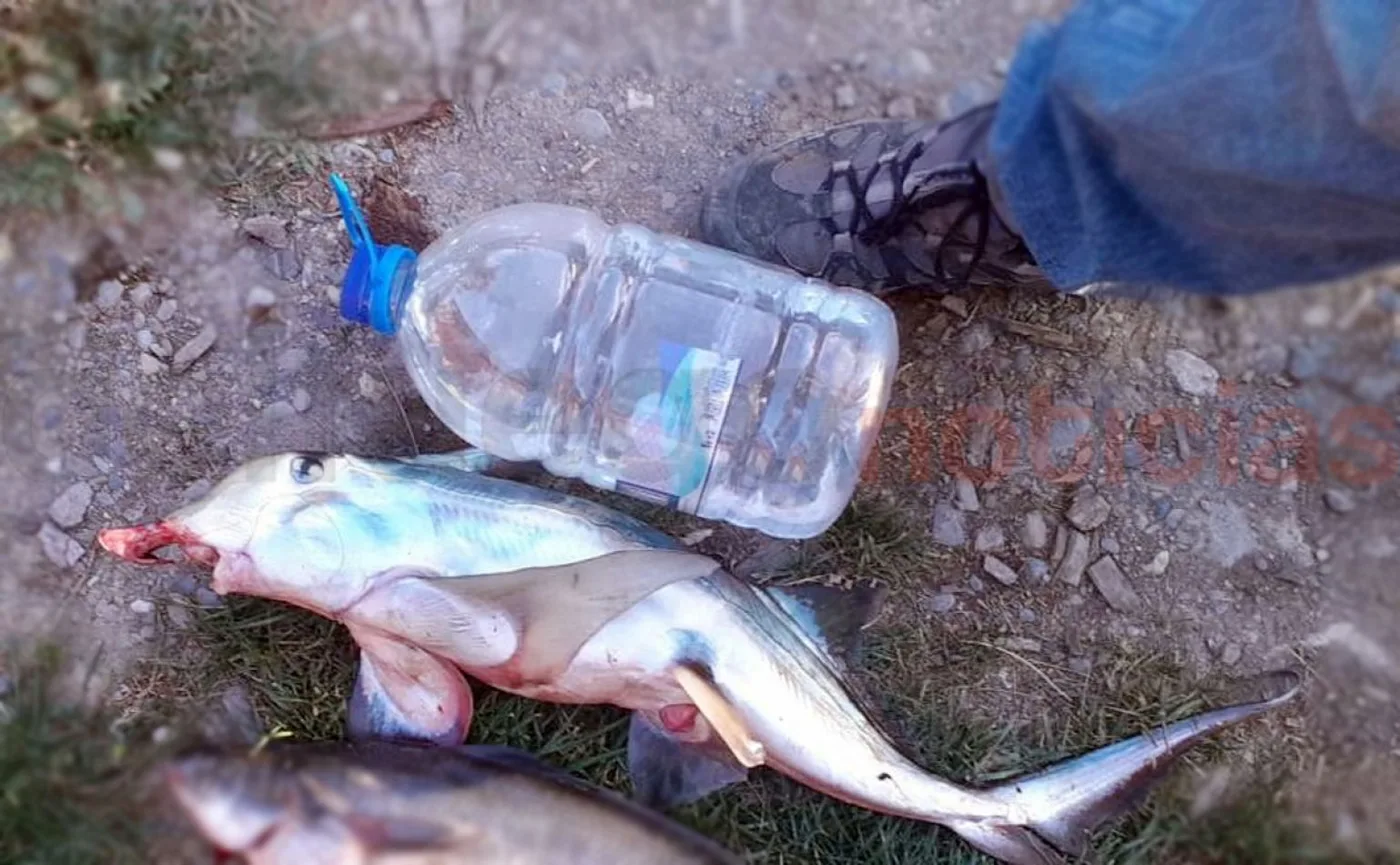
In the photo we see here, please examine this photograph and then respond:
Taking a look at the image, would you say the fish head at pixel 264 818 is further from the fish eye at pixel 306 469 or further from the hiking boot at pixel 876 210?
the hiking boot at pixel 876 210

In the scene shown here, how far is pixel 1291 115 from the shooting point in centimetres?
178

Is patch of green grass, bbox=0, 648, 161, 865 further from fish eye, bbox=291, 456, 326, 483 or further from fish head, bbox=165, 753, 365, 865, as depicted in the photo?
fish eye, bbox=291, 456, 326, 483

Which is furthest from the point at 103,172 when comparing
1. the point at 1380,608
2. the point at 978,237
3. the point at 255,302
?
the point at 1380,608

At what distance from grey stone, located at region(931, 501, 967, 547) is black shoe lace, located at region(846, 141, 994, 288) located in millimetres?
483

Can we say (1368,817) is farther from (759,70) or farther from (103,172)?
(103,172)

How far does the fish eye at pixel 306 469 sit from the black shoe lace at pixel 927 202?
1.14m

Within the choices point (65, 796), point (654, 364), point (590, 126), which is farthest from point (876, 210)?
point (65, 796)

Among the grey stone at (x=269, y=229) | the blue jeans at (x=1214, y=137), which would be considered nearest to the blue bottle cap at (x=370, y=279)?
the grey stone at (x=269, y=229)

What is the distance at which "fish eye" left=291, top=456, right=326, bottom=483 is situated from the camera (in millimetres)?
2248

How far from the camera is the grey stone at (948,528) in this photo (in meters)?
2.67

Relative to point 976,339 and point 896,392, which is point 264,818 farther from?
point 976,339

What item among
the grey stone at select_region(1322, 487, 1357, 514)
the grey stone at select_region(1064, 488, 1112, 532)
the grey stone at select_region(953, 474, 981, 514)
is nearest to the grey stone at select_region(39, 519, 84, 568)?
the grey stone at select_region(953, 474, 981, 514)

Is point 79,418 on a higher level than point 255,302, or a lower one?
lower

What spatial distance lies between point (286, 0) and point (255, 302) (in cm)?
63
